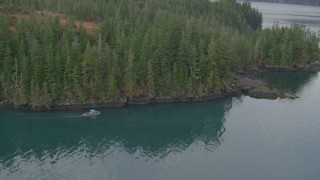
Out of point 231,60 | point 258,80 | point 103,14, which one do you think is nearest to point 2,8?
point 103,14

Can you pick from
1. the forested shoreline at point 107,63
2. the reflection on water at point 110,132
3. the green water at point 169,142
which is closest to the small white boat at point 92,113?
the green water at point 169,142

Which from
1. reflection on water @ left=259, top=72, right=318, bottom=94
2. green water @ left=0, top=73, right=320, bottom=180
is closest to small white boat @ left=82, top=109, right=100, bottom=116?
green water @ left=0, top=73, right=320, bottom=180

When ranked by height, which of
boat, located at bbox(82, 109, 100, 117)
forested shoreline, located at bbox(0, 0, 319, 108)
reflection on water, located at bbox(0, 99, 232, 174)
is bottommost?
reflection on water, located at bbox(0, 99, 232, 174)

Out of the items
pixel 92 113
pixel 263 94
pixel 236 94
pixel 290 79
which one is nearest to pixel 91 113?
pixel 92 113

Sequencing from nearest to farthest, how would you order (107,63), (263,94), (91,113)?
(91,113) → (107,63) → (263,94)

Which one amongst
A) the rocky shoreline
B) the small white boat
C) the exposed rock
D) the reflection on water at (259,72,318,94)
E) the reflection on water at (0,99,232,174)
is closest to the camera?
the reflection on water at (0,99,232,174)

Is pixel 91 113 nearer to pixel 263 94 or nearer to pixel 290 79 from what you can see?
pixel 263 94

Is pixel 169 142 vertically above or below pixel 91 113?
below

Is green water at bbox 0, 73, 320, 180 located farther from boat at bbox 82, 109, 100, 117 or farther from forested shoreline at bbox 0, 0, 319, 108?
forested shoreline at bbox 0, 0, 319, 108

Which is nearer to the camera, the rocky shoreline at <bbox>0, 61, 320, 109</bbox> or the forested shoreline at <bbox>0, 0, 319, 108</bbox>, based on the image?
the forested shoreline at <bbox>0, 0, 319, 108</bbox>
